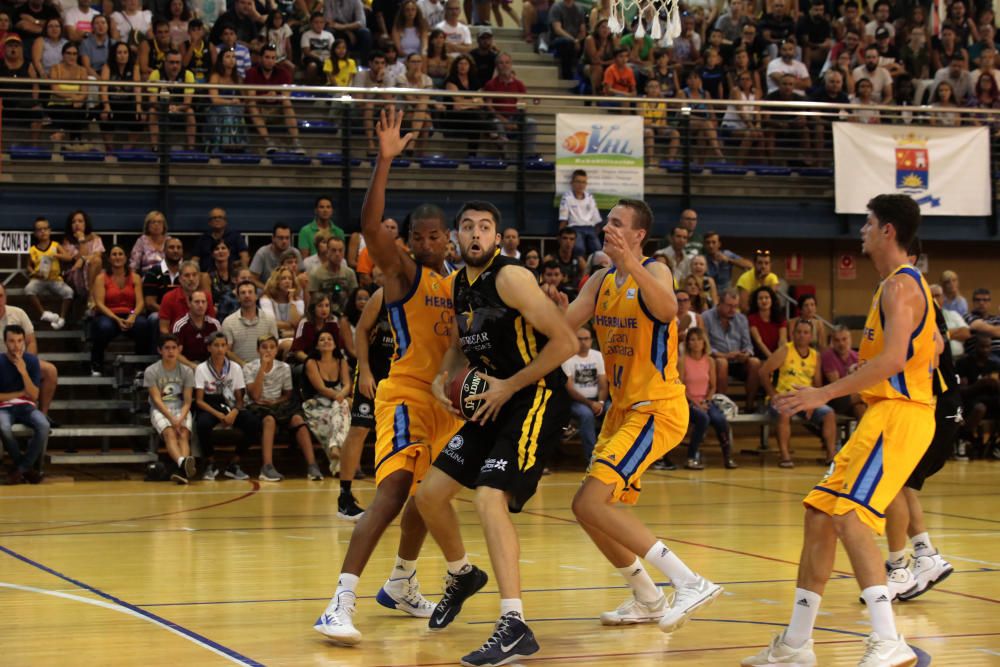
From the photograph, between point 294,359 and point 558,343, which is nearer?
point 558,343

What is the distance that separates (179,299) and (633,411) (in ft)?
27.4

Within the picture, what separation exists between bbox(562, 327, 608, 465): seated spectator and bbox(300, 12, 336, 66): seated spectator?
5.59m

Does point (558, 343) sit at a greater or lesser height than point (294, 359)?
greater

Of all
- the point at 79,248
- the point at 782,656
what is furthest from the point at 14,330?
the point at 782,656

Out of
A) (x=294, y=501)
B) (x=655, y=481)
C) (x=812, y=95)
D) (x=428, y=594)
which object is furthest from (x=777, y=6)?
(x=428, y=594)

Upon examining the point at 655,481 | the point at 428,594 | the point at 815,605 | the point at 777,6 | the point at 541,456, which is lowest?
the point at 655,481

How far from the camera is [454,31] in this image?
62.0ft

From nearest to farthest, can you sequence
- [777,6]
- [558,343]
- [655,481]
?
[558,343], [655,481], [777,6]

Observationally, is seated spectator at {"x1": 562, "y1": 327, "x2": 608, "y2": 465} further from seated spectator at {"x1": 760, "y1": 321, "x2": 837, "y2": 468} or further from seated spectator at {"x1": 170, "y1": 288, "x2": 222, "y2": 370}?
seated spectator at {"x1": 170, "y1": 288, "x2": 222, "y2": 370}

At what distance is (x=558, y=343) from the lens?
5711 millimetres

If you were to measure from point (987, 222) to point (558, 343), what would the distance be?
1442cm

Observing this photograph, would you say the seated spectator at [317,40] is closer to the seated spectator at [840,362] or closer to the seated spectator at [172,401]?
the seated spectator at [172,401]

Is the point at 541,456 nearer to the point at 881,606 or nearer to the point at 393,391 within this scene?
the point at 393,391

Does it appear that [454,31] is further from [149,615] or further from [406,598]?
[149,615]
